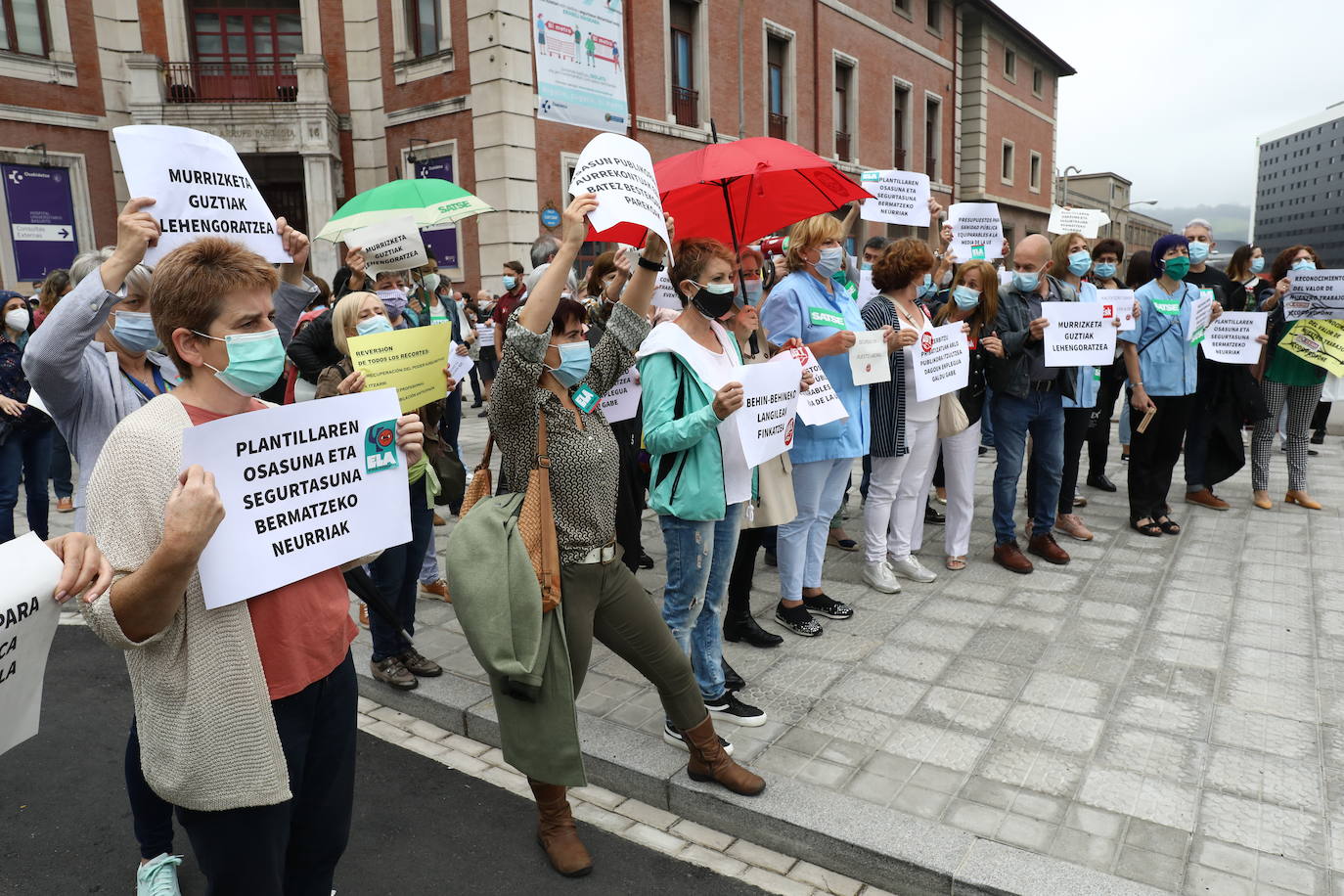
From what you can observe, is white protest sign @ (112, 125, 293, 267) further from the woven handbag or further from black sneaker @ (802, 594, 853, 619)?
black sneaker @ (802, 594, 853, 619)

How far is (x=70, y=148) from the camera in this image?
55.6 feet

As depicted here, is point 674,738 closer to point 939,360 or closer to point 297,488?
point 297,488

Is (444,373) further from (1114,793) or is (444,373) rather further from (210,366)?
(1114,793)

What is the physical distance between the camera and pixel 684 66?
65.7ft

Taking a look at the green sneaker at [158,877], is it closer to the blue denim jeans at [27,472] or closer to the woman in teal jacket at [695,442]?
the woman in teal jacket at [695,442]

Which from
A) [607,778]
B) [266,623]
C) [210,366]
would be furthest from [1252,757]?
[210,366]

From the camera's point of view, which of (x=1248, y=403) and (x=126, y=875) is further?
(x=1248, y=403)

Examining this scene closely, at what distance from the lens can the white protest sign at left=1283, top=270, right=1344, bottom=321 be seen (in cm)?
694

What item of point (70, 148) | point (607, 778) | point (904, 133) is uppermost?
point (904, 133)

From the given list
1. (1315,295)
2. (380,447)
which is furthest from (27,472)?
(1315,295)

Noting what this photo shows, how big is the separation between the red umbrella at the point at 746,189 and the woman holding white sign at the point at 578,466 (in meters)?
1.30

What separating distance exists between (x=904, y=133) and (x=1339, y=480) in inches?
923

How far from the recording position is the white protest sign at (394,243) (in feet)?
16.4

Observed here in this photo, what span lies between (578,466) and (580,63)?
16.0 meters
